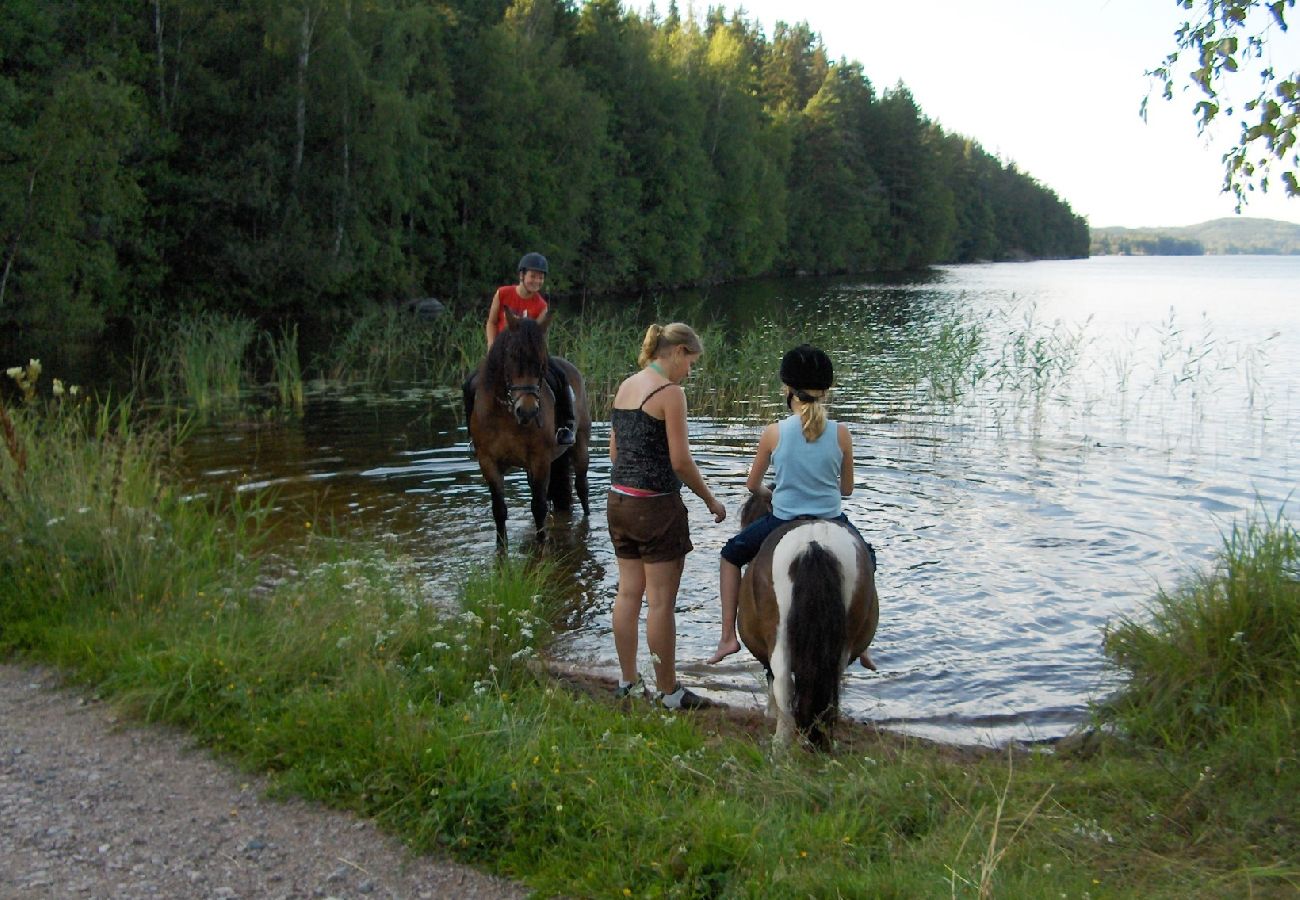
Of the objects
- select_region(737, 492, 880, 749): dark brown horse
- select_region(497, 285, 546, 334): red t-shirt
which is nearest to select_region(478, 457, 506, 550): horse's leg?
select_region(497, 285, 546, 334): red t-shirt

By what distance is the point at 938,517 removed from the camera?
38.7 feet

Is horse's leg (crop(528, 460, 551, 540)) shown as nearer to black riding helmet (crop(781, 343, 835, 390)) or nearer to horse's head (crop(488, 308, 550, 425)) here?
horse's head (crop(488, 308, 550, 425))

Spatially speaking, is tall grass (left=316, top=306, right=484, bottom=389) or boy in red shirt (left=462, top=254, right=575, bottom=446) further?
tall grass (left=316, top=306, right=484, bottom=389)

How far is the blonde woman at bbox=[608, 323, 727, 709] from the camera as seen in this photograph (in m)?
6.06

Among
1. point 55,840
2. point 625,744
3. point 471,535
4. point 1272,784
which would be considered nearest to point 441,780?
point 625,744

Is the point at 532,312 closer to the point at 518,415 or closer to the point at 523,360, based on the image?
the point at 523,360

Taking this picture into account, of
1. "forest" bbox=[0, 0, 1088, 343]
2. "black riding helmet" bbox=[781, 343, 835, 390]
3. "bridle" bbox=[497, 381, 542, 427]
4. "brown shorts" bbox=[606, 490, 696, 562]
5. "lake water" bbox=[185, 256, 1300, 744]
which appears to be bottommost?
"lake water" bbox=[185, 256, 1300, 744]

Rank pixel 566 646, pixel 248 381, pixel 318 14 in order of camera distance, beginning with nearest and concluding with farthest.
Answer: pixel 566 646, pixel 248 381, pixel 318 14

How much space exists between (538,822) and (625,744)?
0.81 m

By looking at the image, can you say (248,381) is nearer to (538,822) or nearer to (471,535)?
(471,535)

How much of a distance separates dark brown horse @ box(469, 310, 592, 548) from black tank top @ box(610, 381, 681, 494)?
10.8ft

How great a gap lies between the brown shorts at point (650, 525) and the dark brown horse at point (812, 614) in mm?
768

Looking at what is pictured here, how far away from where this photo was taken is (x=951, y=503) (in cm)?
1245

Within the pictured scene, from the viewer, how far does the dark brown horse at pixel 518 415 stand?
9406 millimetres
